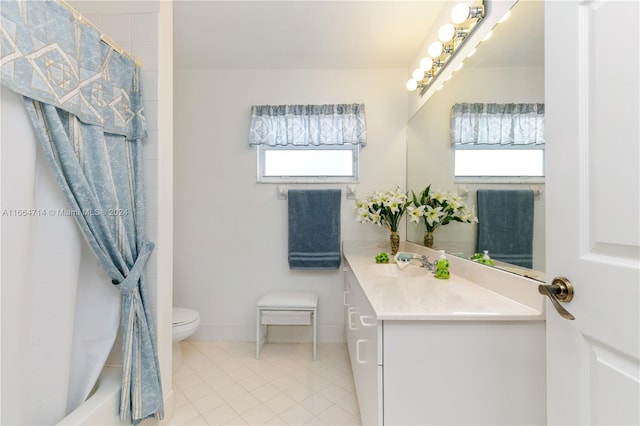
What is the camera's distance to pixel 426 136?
199 centimetres

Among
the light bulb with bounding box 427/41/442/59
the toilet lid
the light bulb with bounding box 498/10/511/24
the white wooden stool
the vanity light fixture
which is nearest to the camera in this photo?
the light bulb with bounding box 498/10/511/24

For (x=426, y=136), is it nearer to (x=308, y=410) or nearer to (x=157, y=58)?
(x=157, y=58)

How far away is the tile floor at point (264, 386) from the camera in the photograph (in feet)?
4.99

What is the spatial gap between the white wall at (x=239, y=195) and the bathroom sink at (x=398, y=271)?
613 mm

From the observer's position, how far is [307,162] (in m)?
2.44

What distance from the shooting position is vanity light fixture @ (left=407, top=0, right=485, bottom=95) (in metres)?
1.36

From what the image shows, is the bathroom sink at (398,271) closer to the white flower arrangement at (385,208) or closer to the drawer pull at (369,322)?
the white flower arrangement at (385,208)

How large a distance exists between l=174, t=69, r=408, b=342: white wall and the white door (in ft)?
5.46

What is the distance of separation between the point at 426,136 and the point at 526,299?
4.22ft

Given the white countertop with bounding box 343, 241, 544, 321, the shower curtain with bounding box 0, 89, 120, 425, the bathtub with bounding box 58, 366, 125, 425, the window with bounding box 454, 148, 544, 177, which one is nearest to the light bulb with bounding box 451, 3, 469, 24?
the window with bounding box 454, 148, 544, 177

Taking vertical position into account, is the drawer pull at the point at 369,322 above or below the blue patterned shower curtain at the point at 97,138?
below

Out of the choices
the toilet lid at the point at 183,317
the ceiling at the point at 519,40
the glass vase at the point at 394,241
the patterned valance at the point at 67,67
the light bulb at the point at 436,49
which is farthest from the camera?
the glass vase at the point at 394,241

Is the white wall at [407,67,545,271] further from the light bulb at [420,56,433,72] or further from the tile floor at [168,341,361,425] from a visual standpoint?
the tile floor at [168,341,361,425]

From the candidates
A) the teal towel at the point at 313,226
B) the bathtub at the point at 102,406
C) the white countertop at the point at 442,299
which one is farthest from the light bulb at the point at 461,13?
the bathtub at the point at 102,406
